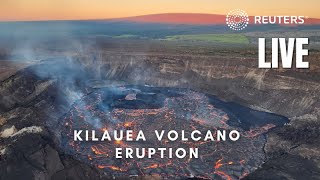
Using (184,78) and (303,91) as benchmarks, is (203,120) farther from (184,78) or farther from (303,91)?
(184,78)

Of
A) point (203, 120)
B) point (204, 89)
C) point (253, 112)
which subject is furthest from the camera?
point (204, 89)

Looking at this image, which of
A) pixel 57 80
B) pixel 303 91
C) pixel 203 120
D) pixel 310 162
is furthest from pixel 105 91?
pixel 310 162

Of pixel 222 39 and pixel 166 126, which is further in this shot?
pixel 222 39

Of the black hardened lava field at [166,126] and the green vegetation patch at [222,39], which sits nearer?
the black hardened lava field at [166,126]

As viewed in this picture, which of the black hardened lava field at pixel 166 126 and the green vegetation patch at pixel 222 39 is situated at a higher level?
the green vegetation patch at pixel 222 39

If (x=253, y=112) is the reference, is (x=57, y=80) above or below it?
above

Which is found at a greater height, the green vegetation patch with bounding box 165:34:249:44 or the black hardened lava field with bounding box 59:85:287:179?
the green vegetation patch with bounding box 165:34:249:44

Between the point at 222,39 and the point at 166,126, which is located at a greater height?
the point at 222,39

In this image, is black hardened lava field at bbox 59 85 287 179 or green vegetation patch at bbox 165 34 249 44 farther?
green vegetation patch at bbox 165 34 249 44
